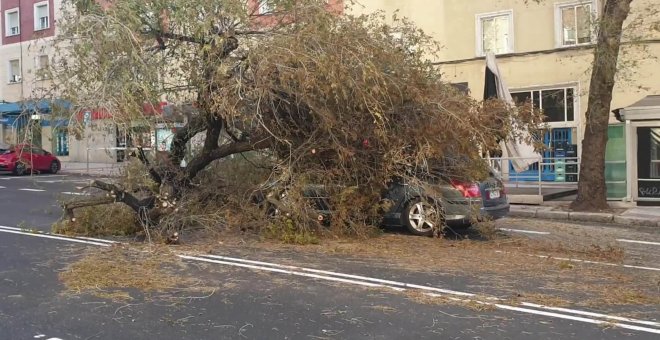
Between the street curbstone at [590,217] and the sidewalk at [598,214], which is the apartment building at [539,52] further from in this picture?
the street curbstone at [590,217]

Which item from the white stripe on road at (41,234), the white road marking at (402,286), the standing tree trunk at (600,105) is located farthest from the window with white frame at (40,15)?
the standing tree trunk at (600,105)

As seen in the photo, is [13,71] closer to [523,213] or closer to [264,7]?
[264,7]

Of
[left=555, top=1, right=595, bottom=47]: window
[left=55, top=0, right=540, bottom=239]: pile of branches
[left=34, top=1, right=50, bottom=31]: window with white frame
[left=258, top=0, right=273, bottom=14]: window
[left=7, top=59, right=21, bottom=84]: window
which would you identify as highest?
[left=34, top=1, right=50, bottom=31]: window with white frame

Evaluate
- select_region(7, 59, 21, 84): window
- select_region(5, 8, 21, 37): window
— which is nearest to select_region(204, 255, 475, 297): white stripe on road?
select_region(7, 59, 21, 84): window

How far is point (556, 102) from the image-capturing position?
2092 cm

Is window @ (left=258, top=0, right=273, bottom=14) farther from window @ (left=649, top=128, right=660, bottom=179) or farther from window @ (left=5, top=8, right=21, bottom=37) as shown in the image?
window @ (left=5, top=8, right=21, bottom=37)

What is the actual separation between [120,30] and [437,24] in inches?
644

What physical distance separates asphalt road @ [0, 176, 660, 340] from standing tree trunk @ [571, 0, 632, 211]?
7949 mm

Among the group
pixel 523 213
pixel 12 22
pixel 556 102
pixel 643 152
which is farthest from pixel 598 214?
pixel 12 22

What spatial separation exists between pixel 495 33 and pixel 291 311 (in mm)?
18462

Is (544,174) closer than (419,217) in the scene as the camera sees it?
No

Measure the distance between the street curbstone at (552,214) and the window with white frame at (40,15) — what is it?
1254 inches

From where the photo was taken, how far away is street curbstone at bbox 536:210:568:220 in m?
13.3

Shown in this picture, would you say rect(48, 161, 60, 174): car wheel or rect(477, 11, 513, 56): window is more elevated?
rect(477, 11, 513, 56): window
